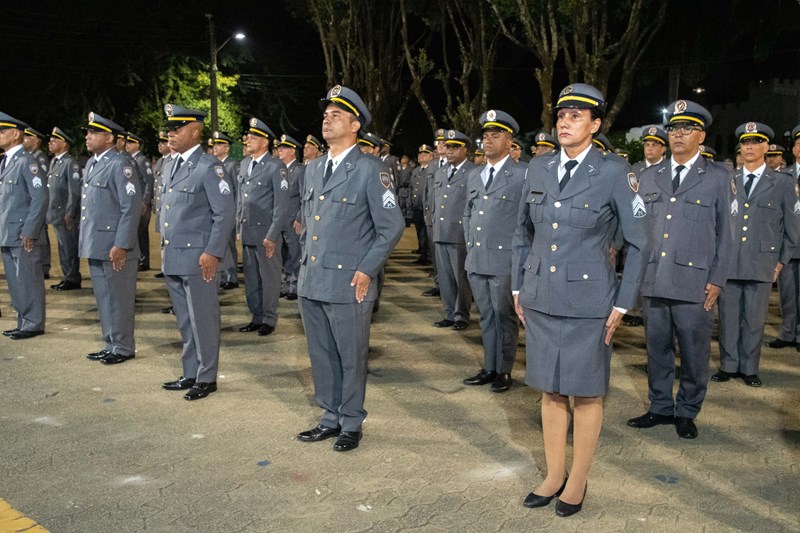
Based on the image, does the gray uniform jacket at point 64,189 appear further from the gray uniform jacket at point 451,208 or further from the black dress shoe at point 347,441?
the black dress shoe at point 347,441

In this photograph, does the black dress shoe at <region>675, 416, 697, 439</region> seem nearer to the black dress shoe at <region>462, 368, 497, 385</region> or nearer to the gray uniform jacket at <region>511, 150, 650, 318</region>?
the black dress shoe at <region>462, 368, 497, 385</region>

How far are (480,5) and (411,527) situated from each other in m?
21.8

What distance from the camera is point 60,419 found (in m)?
5.80

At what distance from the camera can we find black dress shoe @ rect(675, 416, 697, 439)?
5.48m

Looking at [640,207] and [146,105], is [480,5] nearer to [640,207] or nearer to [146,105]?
[146,105]

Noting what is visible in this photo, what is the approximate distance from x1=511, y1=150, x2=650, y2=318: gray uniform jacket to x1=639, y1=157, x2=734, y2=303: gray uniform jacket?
4.71ft

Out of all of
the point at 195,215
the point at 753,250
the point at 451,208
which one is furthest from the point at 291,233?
the point at 753,250

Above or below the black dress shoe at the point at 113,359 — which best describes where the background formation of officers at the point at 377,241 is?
above

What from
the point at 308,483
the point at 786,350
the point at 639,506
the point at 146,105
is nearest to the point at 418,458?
the point at 308,483

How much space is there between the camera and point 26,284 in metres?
8.36

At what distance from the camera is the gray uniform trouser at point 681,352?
18.3ft

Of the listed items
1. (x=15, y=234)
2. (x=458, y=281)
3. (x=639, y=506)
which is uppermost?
(x=15, y=234)

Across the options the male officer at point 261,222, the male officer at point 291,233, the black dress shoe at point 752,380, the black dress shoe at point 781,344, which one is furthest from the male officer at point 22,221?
the black dress shoe at point 781,344

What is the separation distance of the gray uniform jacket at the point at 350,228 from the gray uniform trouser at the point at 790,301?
5133 mm
